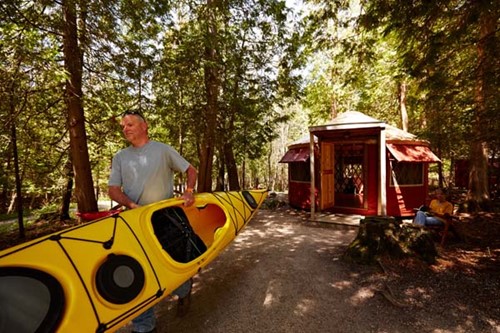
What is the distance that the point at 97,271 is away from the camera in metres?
1.87

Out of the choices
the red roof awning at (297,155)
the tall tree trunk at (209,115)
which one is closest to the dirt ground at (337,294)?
the tall tree trunk at (209,115)

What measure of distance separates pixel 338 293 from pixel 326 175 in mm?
5484

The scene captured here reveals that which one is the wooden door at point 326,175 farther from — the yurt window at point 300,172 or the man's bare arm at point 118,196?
the man's bare arm at point 118,196

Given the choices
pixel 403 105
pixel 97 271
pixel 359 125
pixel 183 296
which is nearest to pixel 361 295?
pixel 183 296

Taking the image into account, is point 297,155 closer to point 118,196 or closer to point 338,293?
point 338,293

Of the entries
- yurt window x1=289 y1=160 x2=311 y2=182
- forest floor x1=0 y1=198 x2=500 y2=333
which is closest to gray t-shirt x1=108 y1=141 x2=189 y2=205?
forest floor x1=0 y1=198 x2=500 y2=333

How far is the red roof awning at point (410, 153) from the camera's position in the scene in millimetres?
7249

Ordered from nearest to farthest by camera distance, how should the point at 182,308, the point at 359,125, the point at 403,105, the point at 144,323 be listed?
1. the point at 144,323
2. the point at 182,308
3. the point at 359,125
4. the point at 403,105

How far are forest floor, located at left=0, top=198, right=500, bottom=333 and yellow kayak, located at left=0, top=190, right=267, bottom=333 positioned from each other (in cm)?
84

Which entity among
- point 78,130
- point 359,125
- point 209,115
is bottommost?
point 78,130

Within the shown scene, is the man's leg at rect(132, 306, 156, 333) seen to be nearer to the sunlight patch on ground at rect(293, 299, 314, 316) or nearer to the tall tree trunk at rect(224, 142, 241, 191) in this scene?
the sunlight patch on ground at rect(293, 299, 314, 316)

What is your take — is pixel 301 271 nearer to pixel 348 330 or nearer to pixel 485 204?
pixel 348 330

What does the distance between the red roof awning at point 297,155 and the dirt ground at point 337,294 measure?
397 cm

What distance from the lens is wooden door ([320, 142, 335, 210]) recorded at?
27.2 ft
